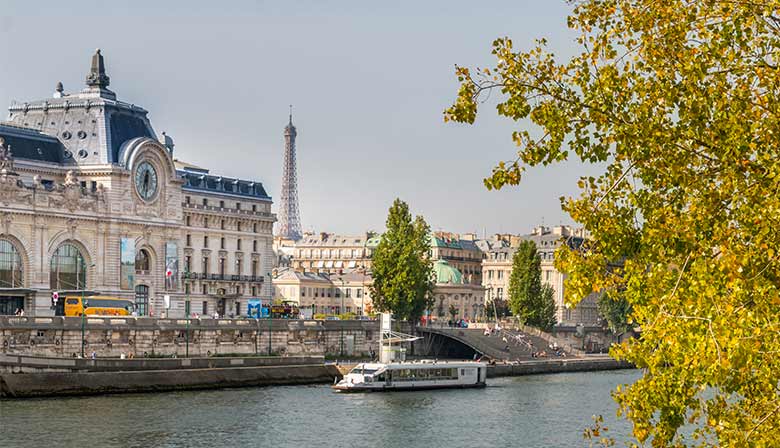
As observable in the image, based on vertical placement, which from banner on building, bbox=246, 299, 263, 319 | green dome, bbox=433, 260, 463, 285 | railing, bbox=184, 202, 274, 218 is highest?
railing, bbox=184, 202, 274, 218

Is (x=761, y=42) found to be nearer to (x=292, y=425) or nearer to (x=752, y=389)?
(x=752, y=389)

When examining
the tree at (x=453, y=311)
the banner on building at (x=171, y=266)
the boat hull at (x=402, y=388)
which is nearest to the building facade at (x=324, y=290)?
the tree at (x=453, y=311)

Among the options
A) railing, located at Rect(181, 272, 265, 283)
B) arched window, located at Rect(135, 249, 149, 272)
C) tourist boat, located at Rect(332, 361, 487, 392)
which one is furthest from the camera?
railing, located at Rect(181, 272, 265, 283)

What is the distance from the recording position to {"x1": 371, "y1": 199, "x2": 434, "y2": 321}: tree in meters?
123

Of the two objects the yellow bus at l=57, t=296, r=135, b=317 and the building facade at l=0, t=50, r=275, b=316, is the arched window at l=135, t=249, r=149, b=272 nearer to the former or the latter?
the building facade at l=0, t=50, r=275, b=316

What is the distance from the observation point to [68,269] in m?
112

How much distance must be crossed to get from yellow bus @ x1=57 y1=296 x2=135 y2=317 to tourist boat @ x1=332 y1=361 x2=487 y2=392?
19972 mm

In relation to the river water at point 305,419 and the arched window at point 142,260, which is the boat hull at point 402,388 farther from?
the arched window at point 142,260

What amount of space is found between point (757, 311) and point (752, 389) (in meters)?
3.97

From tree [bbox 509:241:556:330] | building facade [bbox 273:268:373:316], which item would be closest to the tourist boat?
tree [bbox 509:241:556:330]

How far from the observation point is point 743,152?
21750mm

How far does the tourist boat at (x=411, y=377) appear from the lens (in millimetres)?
92125

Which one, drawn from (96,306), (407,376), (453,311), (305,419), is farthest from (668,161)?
(453,311)

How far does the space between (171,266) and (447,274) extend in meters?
70.9
